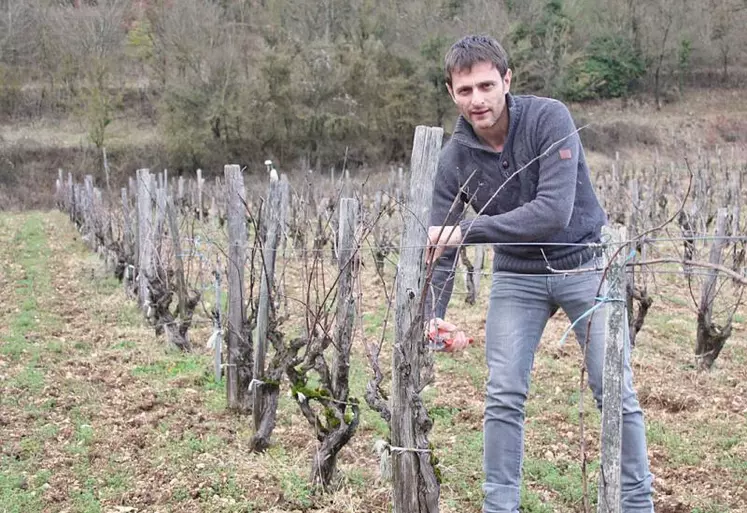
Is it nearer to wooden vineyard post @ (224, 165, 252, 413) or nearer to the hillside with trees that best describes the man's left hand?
wooden vineyard post @ (224, 165, 252, 413)

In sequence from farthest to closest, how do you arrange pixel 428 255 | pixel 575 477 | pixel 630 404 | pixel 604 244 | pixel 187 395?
pixel 187 395 < pixel 575 477 < pixel 428 255 < pixel 630 404 < pixel 604 244

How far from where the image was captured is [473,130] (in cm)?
260

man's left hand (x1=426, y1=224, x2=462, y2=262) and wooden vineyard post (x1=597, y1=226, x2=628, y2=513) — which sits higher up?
man's left hand (x1=426, y1=224, x2=462, y2=262)

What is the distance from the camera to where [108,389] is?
542 centimetres

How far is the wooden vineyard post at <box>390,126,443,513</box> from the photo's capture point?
247 cm

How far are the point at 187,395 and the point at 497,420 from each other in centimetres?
325

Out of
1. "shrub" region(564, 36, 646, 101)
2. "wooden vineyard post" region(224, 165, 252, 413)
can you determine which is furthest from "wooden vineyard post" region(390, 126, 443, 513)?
"shrub" region(564, 36, 646, 101)

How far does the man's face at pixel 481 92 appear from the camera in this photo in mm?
2395

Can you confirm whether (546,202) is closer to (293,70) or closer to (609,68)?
(293,70)

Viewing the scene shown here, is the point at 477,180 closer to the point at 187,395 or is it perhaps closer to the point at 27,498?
the point at 27,498

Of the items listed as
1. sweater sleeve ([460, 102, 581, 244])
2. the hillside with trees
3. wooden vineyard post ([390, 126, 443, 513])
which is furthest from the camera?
the hillside with trees

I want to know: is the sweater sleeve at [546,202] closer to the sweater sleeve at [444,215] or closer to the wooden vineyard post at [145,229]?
the sweater sleeve at [444,215]

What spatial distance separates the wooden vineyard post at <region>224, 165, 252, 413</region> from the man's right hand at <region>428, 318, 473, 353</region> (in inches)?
86.9

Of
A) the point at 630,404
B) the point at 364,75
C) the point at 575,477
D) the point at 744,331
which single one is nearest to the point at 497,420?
the point at 630,404
